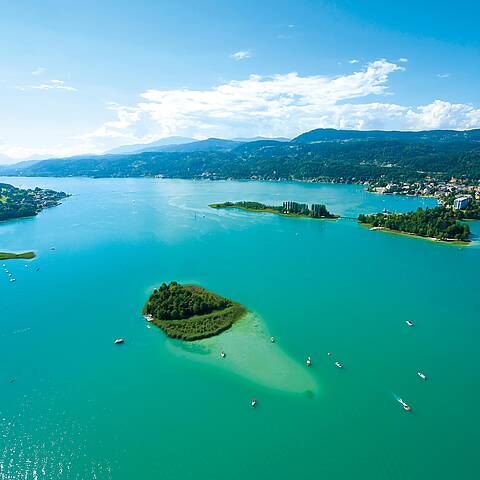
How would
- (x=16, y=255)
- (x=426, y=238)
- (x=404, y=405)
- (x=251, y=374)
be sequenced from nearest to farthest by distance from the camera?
(x=404, y=405), (x=251, y=374), (x=16, y=255), (x=426, y=238)

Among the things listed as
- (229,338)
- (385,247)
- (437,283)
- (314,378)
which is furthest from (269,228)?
(314,378)

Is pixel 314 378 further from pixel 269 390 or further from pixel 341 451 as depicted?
pixel 341 451

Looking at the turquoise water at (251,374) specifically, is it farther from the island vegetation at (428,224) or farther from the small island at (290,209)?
the small island at (290,209)

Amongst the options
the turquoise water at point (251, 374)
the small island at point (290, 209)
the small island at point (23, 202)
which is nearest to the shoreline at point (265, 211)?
the small island at point (290, 209)

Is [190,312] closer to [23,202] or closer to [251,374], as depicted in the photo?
[251,374]

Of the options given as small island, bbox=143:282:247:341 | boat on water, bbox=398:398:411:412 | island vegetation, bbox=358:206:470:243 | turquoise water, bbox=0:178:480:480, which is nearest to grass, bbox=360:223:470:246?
island vegetation, bbox=358:206:470:243

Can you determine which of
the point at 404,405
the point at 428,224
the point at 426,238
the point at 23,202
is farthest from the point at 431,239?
the point at 23,202

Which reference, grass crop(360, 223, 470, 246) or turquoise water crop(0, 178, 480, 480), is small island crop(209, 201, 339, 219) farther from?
turquoise water crop(0, 178, 480, 480)
